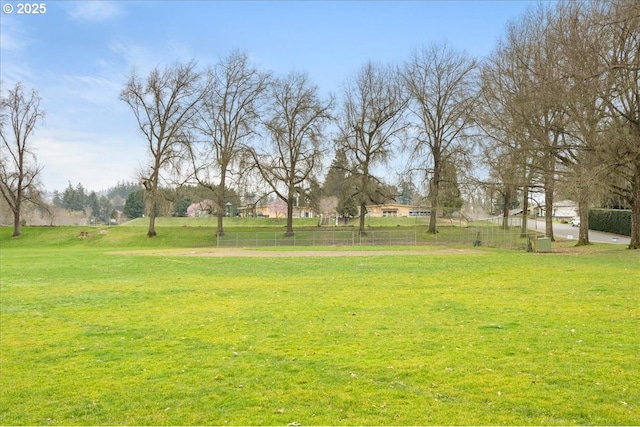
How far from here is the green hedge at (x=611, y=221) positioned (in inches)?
1971

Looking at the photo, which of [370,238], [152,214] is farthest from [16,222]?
[370,238]

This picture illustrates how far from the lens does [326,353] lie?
7.65m

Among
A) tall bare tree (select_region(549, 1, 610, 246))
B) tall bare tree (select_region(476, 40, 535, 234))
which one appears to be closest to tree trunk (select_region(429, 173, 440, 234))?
tall bare tree (select_region(476, 40, 535, 234))

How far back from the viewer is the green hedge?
50062 millimetres

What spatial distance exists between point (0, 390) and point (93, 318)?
462 centimetres

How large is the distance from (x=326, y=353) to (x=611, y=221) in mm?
55658

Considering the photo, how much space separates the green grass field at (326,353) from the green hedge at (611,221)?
131 feet

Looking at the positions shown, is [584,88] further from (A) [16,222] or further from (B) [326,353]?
(A) [16,222]

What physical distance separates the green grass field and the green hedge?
131ft

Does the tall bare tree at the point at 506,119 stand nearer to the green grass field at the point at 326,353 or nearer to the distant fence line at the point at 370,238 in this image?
the distant fence line at the point at 370,238

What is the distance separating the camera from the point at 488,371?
21.5 ft

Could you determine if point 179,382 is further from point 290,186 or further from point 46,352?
point 290,186

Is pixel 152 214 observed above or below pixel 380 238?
above

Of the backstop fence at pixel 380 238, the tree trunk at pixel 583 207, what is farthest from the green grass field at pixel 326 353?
the backstop fence at pixel 380 238
